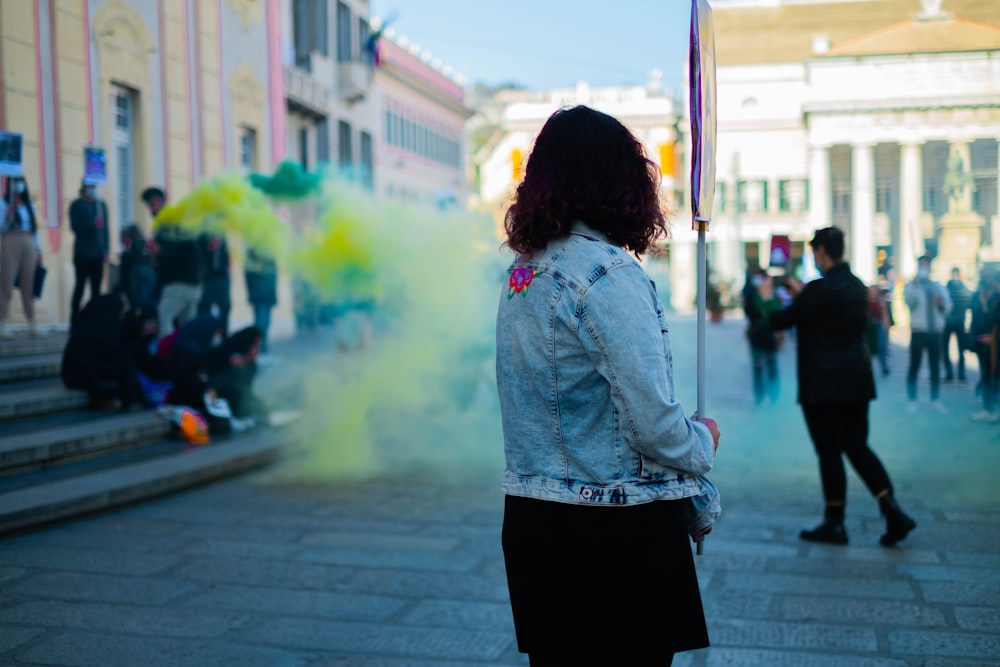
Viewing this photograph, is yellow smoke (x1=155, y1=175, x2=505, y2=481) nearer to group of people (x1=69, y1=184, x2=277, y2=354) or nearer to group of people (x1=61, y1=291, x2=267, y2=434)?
group of people (x1=69, y1=184, x2=277, y2=354)

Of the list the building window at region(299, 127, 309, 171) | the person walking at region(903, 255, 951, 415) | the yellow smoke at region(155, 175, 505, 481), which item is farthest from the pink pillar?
the person walking at region(903, 255, 951, 415)

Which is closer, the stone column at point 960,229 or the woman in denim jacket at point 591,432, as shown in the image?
the woman in denim jacket at point 591,432

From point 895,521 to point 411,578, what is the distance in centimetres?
269

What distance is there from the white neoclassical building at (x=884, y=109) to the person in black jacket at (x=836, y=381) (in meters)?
1.21

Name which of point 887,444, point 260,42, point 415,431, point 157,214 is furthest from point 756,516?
point 260,42

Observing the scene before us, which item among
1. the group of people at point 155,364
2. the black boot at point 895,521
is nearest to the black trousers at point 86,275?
the group of people at point 155,364

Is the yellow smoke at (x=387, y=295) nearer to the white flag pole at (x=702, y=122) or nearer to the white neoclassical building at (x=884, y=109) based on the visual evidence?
the white neoclassical building at (x=884, y=109)

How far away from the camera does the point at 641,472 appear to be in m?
2.02

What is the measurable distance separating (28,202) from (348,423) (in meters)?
3.87

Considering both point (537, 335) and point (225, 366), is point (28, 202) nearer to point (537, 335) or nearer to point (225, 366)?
point (225, 366)

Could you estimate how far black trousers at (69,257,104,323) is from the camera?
10062mm

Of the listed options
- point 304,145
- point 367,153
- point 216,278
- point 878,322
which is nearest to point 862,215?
point 878,322

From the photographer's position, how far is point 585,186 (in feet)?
6.79

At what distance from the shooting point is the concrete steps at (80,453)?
6016 millimetres
